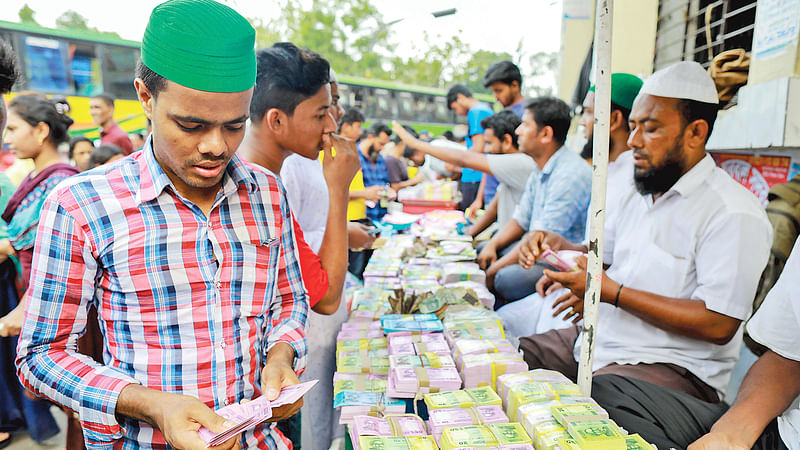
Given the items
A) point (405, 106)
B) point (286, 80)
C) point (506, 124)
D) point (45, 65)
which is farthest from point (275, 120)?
point (405, 106)

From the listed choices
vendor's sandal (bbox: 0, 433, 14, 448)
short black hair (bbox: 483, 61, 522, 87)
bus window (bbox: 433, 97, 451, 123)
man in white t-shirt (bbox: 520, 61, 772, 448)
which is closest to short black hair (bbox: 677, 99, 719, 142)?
man in white t-shirt (bbox: 520, 61, 772, 448)

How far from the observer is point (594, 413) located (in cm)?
135

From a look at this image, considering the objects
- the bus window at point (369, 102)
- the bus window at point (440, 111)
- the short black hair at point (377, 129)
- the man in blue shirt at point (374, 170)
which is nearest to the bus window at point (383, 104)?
the bus window at point (369, 102)

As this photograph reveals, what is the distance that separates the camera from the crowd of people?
1095 millimetres

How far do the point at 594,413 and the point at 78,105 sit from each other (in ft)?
38.4

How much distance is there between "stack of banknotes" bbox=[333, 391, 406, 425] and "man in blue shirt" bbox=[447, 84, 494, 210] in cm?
428

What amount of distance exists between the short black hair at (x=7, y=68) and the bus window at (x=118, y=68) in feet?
32.3

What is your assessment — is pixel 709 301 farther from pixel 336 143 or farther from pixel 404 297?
pixel 336 143

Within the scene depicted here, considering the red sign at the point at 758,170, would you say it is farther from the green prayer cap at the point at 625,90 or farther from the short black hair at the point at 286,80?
the short black hair at the point at 286,80

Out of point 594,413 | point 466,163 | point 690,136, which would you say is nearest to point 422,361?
point 594,413

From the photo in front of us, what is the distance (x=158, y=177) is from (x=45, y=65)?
35.9 ft

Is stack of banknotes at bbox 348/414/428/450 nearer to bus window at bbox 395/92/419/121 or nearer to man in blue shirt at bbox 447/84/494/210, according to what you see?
man in blue shirt at bbox 447/84/494/210

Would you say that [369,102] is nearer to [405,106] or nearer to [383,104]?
[383,104]

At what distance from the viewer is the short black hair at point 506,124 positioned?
14.4 ft
